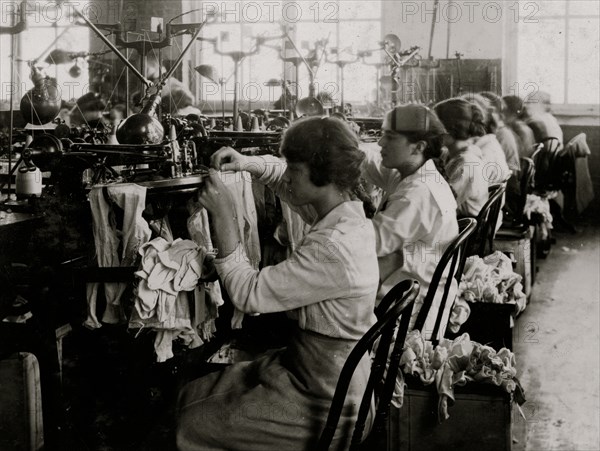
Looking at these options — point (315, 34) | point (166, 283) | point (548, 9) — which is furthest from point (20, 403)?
point (548, 9)

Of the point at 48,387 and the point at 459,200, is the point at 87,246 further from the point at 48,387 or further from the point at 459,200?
the point at 459,200

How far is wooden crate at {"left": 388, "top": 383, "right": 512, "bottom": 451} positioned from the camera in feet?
6.46

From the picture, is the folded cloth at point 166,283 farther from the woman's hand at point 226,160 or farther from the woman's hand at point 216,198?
the woman's hand at point 226,160

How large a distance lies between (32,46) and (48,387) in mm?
6844

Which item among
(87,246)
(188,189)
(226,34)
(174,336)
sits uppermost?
(226,34)

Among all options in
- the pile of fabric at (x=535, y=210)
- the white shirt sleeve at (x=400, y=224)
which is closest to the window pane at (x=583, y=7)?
the pile of fabric at (x=535, y=210)

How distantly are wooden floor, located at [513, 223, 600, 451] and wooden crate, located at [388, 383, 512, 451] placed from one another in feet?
2.14

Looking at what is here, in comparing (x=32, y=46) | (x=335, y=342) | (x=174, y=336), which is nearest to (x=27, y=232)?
(x=174, y=336)

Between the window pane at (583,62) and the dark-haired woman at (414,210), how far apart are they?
21.2 feet

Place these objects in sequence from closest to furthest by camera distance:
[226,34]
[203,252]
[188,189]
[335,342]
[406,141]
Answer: [335,342] → [203,252] → [188,189] → [406,141] → [226,34]

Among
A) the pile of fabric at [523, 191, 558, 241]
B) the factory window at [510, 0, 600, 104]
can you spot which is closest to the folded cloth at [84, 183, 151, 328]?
the pile of fabric at [523, 191, 558, 241]

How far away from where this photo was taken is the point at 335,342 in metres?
1.58

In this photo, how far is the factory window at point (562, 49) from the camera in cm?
830

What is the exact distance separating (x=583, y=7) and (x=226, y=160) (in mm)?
7656
